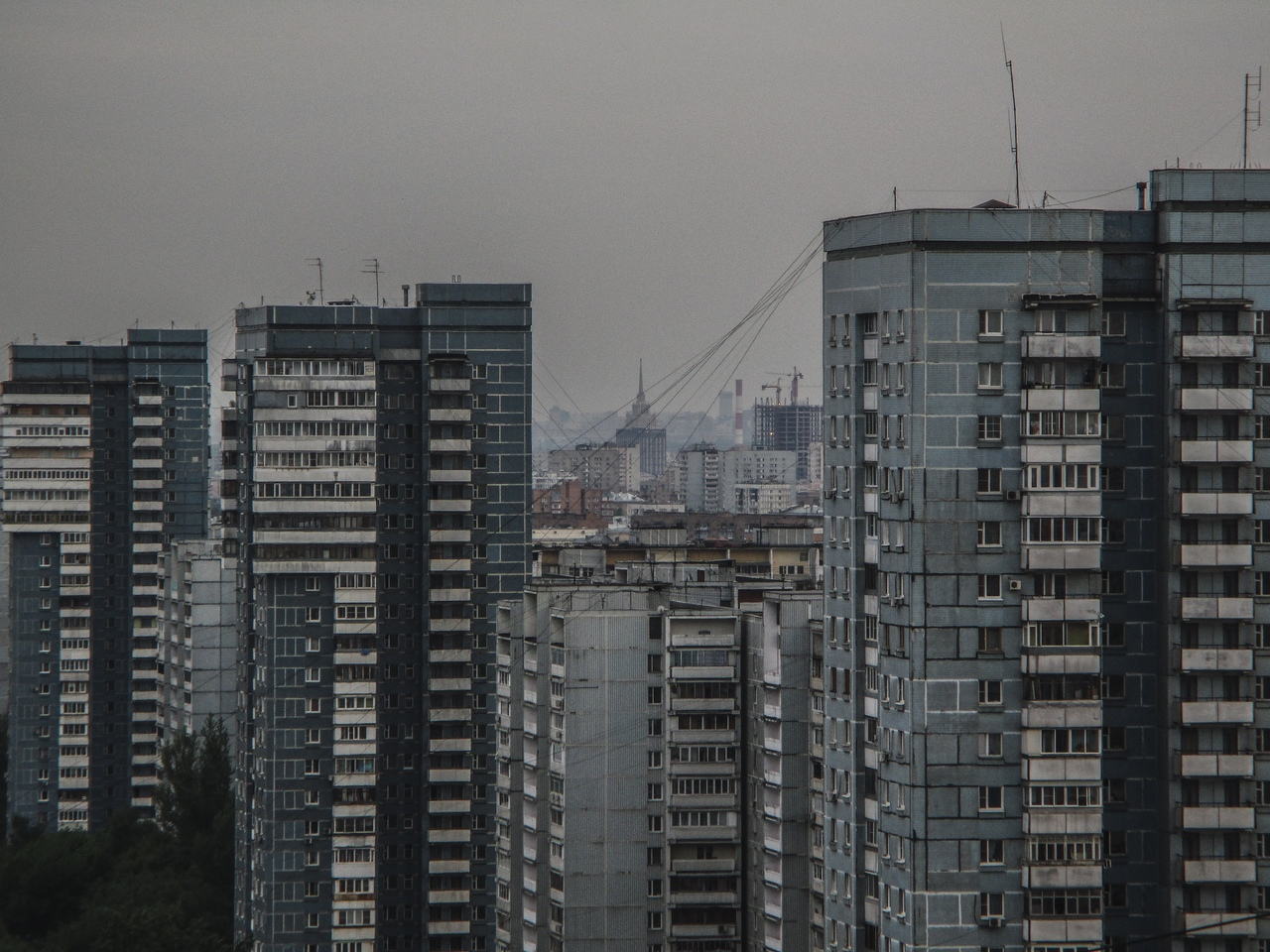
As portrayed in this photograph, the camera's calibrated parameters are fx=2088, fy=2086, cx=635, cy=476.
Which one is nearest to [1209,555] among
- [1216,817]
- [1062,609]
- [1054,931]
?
[1062,609]

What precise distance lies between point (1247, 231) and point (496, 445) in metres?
35.0

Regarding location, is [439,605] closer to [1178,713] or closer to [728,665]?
[728,665]

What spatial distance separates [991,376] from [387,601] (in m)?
34.0

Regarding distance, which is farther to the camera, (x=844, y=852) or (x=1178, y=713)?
(x=844, y=852)

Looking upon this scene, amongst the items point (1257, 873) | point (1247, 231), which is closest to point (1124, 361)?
point (1247, 231)

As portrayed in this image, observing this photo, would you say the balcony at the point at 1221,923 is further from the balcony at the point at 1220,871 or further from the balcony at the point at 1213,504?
the balcony at the point at 1213,504

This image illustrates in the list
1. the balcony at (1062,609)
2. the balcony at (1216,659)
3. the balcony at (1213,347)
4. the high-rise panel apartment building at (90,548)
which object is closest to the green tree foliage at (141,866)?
the high-rise panel apartment building at (90,548)

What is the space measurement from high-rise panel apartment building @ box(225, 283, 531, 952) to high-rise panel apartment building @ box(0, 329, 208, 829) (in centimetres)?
3779

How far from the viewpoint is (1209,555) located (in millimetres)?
45750

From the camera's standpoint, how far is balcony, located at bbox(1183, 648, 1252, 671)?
4559 cm

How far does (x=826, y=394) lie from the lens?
50.8 m

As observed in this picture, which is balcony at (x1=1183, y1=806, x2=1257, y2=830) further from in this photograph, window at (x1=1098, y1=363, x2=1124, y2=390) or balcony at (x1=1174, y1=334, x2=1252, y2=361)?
balcony at (x1=1174, y1=334, x2=1252, y2=361)

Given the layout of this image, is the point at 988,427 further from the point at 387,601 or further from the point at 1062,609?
the point at 387,601

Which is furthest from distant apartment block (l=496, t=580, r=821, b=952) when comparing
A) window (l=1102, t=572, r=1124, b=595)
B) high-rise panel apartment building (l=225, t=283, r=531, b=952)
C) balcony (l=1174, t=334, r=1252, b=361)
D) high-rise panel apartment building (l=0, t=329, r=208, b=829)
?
high-rise panel apartment building (l=0, t=329, r=208, b=829)
